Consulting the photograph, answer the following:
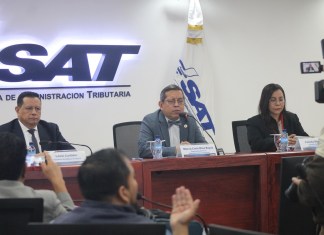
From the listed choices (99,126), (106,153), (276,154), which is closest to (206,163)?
(276,154)

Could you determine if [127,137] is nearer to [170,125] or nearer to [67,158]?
[170,125]

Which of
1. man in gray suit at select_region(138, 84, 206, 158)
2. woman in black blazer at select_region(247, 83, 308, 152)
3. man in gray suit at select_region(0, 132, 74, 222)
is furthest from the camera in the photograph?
woman in black blazer at select_region(247, 83, 308, 152)

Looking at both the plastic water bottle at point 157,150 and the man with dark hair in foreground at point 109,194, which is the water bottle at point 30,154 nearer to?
the plastic water bottle at point 157,150

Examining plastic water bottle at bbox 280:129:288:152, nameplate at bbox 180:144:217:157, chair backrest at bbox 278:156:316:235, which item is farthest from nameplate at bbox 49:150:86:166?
plastic water bottle at bbox 280:129:288:152

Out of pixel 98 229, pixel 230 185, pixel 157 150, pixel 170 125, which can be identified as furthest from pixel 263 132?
pixel 98 229

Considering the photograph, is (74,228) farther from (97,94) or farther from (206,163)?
(97,94)

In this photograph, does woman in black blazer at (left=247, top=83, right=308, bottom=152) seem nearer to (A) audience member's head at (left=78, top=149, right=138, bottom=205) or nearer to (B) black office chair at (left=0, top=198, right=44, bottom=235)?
(A) audience member's head at (left=78, top=149, right=138, bottom=205)

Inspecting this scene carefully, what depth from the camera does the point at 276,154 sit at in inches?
135

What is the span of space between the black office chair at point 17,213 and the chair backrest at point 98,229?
17 cm

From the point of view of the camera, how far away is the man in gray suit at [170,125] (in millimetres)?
4098

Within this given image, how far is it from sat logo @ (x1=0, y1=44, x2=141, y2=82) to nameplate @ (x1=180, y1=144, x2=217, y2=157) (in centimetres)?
230

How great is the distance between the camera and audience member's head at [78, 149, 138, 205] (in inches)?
62.1

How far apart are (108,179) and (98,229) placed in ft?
1.16

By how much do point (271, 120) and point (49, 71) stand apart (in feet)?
7.66
